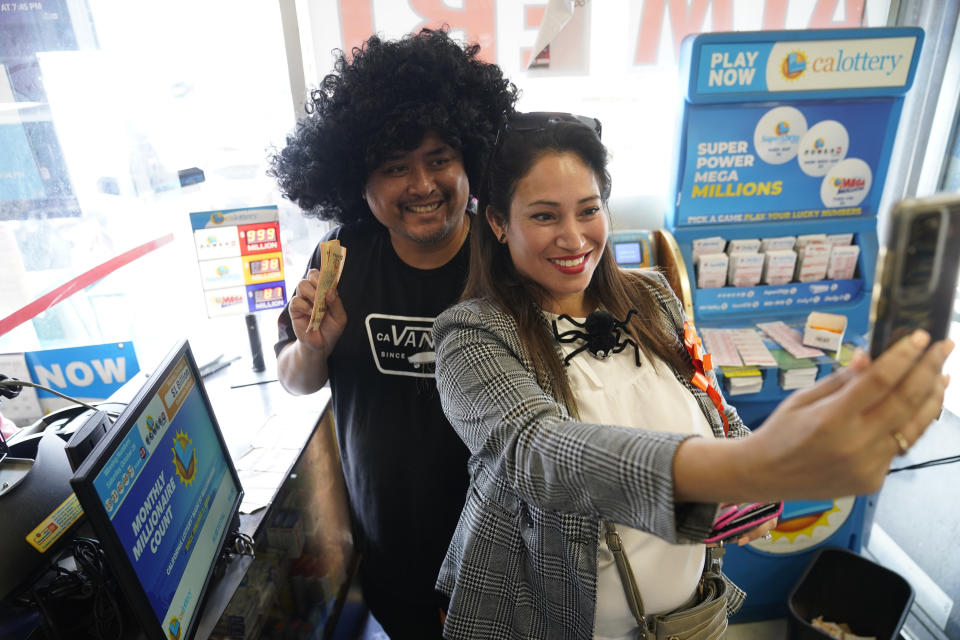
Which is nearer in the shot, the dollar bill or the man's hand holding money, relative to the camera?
the dollar bill

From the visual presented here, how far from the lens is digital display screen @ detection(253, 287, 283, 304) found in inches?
88.1

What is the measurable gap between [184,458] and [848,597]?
9.00ft

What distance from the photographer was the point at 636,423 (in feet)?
3.82

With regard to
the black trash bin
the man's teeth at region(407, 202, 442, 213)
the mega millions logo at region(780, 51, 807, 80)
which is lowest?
the black trash bin

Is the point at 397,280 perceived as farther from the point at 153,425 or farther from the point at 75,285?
the point at 75,285

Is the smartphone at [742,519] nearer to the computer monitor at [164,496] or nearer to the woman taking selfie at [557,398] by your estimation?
the woman taking selfie at [557,398]

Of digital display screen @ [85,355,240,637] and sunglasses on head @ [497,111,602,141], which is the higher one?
sunglasses on head @ [497,111,602,141]

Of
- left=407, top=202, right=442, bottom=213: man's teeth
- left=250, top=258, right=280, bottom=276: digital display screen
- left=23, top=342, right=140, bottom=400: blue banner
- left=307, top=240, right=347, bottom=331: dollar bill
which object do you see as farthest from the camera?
left=250, top=258, right=280, bottom=276: digital display screen

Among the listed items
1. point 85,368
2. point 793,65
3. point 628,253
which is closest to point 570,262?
point 628,253

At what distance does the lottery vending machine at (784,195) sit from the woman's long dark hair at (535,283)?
91 centimetres

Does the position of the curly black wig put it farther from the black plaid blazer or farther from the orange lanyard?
the orange lanyard

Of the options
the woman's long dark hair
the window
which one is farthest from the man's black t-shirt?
the window

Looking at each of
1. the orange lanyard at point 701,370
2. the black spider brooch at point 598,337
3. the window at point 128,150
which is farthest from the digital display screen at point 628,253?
the window at point 128,150

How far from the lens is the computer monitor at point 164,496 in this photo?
839mm
